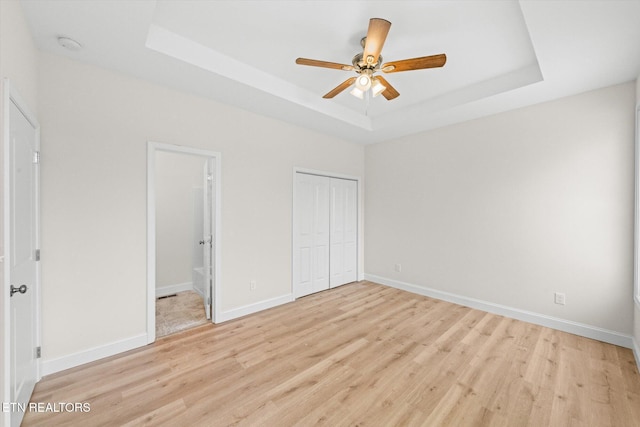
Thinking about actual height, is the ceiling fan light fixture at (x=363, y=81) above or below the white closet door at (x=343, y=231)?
above

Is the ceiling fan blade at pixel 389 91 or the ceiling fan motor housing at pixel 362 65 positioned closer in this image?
the ceiling fan motor housing at pixel 362 65

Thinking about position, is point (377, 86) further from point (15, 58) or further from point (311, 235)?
point (15, 58)

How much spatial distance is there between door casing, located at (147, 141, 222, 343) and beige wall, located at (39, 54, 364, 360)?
0.18 feet

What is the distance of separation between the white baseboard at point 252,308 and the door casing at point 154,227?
65 millimetres

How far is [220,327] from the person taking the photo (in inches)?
120

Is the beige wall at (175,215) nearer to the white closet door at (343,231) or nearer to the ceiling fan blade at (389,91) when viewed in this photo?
the white closet door at (343,231)

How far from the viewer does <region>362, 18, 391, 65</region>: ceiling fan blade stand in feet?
5.84

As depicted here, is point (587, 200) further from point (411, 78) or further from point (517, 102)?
point (411, 78)

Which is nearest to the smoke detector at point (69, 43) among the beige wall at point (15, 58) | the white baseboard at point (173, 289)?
the beige wall at point (15, 58)

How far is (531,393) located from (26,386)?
11.8 feet

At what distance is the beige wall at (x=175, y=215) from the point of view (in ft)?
14.3

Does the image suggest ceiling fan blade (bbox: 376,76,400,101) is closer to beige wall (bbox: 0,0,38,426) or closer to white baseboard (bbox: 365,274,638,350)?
beige wall (bbox: 0,0,38,426)

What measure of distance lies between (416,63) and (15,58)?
2.66 metres

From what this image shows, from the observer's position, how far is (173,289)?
4363 millimetres
